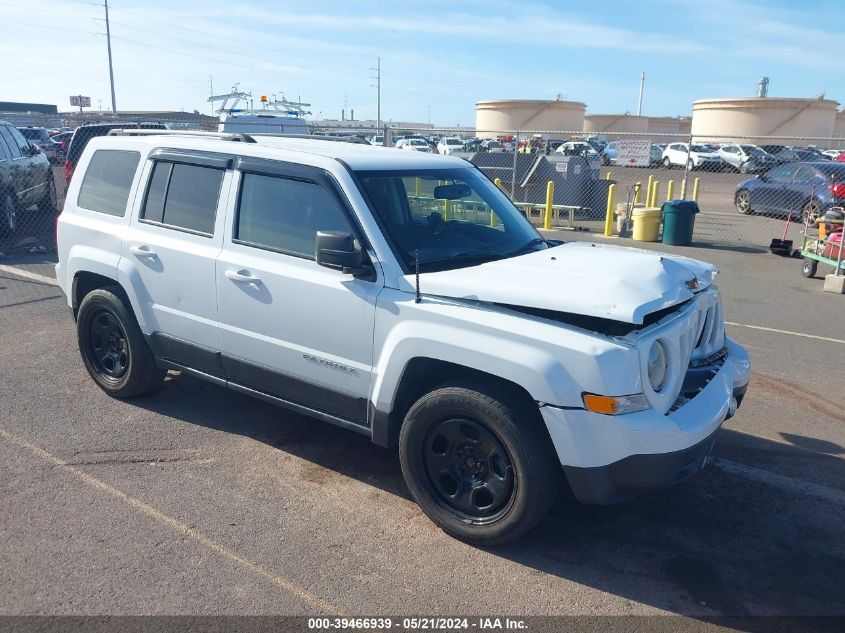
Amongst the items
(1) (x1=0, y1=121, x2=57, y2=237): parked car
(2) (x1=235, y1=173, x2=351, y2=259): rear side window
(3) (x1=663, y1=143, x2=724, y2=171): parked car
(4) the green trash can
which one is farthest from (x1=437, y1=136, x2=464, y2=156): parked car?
(2) (x1=235, y1=173, x2=351, y2=259): rear side window

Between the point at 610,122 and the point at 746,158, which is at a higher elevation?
the point at 610,122

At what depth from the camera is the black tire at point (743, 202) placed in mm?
19391

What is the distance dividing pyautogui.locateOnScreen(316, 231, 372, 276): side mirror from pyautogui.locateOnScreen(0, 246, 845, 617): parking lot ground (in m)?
1.39

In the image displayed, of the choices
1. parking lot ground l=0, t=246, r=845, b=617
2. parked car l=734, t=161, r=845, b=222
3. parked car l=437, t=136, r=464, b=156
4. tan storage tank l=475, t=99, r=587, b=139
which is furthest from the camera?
tan storage tank l=475, t=99, r=587, b=139

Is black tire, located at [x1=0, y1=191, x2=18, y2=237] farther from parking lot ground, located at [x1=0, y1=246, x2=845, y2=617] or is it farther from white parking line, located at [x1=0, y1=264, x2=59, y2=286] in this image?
parking lot ground, located at [x1=0, y1=246, x2=845, y2=617]

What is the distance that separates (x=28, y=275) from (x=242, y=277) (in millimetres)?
7221

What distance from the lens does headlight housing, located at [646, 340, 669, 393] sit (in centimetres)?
340

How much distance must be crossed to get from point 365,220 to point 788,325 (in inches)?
247

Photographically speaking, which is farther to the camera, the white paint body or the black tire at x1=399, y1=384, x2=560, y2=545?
the black tire at x1=399, y1=384, x2=560, y2=545

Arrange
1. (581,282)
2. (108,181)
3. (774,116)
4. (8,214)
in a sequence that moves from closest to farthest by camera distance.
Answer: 1. (581,282)
2. (108,181)
3. (8,214)
4. (774,116)

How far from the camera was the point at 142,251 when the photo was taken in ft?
16.5

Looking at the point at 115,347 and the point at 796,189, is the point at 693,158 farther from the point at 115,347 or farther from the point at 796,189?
the point at 115,347

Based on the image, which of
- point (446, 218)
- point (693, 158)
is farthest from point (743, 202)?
point (693, 158)

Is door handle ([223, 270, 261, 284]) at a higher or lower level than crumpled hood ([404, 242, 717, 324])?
lower
